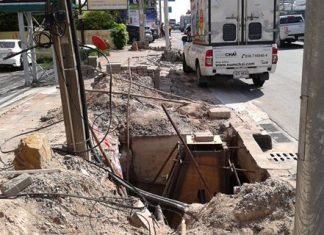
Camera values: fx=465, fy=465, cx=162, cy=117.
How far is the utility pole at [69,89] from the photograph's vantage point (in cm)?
578

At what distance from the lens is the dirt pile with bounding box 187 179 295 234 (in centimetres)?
423

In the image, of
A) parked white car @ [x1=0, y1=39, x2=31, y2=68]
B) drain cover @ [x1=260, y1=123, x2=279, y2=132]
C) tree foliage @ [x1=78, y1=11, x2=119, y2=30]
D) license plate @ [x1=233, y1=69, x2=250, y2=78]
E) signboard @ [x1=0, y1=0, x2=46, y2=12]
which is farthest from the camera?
tree foliage @ [x1=78, y1=11, x2=119, y2=30]

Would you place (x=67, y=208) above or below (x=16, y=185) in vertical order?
below

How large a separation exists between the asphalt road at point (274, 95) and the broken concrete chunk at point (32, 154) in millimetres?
5281

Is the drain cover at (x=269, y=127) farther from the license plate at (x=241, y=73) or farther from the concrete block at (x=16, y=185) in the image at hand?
the concrete block at (x=16, y=185)

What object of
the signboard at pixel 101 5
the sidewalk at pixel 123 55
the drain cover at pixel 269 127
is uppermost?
the signboard at pixel 101 5

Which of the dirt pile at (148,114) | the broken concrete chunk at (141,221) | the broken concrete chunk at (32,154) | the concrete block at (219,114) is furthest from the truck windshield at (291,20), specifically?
the broken concrete chunk at (141,221)

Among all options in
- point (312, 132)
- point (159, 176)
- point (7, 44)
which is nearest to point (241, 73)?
point (159, 176)

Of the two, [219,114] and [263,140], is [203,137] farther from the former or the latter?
[219,114]

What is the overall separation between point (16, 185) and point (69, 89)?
1.83 meters

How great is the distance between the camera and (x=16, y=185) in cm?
454

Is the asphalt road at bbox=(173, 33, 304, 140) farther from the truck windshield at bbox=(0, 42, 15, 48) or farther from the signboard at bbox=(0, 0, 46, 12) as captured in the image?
the truck windshield at bbox=(0, 42, 15, 48)

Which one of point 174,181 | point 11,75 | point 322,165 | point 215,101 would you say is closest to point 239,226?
point 322,165

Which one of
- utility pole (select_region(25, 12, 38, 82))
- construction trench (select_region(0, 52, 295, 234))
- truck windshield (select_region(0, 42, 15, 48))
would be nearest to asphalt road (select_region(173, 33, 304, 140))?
construction trench (select_region(0, 52, 295, 234))
